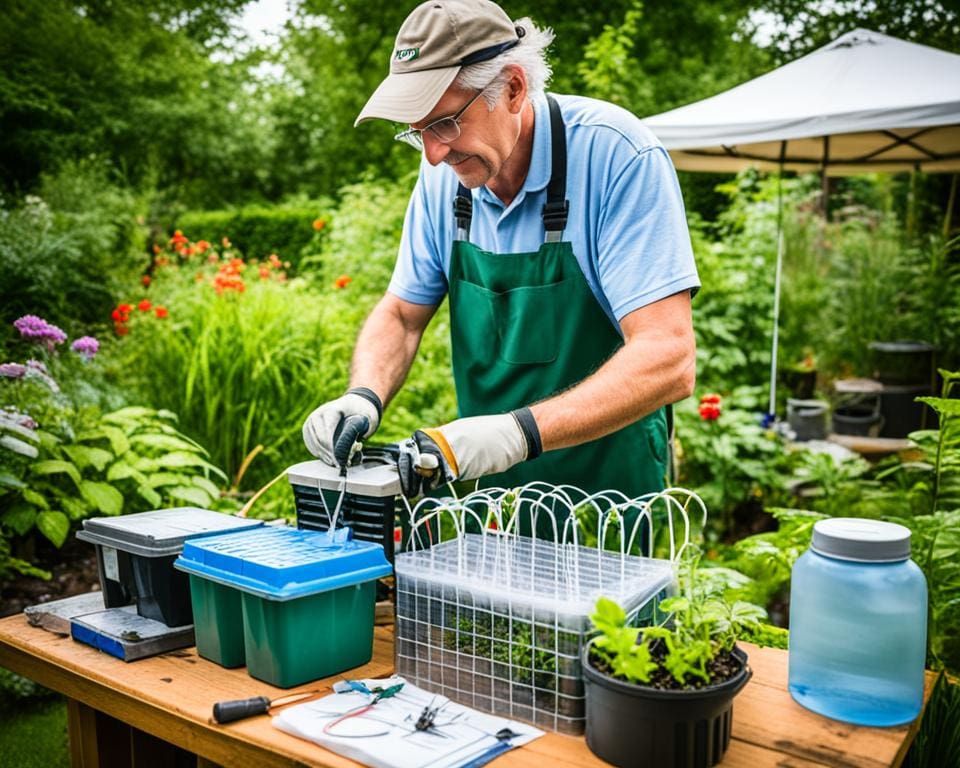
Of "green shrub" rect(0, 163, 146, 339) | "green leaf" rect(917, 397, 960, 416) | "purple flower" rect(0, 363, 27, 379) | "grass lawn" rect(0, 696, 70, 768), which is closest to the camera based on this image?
"green leaf" rect(917, 397, 960, 416)

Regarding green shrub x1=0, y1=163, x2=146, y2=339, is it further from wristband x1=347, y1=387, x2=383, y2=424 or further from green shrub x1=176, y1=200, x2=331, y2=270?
wristband x1=347, y1=387, x2=383, y2=424

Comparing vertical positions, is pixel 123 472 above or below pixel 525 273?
below

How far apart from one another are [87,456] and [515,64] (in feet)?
7.43

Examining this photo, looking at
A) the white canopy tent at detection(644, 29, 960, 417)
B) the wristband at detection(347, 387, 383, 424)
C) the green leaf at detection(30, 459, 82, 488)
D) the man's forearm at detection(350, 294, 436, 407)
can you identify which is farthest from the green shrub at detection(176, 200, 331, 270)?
the wristband at detection(347, 387, 383, 424)

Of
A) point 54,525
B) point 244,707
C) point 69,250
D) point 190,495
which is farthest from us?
point 69,250

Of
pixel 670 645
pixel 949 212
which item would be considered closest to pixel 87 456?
pixel 670 645

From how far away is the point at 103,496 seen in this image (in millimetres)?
3064

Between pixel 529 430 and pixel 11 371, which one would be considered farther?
pixel 11 371

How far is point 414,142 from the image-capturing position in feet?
6.43

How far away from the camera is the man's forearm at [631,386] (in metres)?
1.68

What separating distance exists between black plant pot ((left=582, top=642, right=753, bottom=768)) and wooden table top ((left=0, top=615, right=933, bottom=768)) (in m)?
0.05

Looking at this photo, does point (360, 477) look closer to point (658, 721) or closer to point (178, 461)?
point (658, 721)

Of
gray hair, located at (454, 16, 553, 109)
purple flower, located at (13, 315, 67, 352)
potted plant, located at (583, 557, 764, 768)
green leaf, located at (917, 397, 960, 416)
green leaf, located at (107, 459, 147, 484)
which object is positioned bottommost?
green leaf, located at (107, 459, 147, 484)

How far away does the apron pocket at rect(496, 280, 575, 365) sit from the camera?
1983mm
